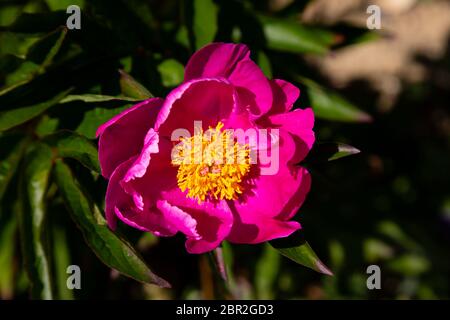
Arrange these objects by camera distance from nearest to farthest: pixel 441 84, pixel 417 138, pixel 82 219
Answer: pixel 82 219, pixel 417 138, pixel 441 84

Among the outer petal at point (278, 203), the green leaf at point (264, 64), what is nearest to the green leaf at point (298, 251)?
the outer petal at point (278, 203)

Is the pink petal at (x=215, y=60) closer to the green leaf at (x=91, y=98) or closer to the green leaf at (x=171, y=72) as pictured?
the green leaf at (x=91, y=98)

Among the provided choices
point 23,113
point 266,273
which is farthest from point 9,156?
point 266,273

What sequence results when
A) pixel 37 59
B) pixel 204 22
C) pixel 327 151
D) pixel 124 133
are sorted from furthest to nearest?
pixel 204 22
pixel 37 59
pixel 327 151
pixel 124 133

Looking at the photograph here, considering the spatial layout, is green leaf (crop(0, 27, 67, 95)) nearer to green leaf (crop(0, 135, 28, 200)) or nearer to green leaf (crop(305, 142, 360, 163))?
green leaf (crop(0, 135, 28, 200))

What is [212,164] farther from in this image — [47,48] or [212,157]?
[47,48]
